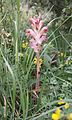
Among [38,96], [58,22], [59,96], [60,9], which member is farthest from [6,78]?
[60,9]

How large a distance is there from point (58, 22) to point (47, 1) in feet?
1.19

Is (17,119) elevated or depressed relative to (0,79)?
depressed

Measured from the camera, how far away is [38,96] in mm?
2088

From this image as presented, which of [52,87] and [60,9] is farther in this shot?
[60,9]

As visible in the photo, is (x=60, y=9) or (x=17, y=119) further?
(x=60, y=9)

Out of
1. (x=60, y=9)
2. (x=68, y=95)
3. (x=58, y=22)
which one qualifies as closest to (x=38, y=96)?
(x=68, y=95)

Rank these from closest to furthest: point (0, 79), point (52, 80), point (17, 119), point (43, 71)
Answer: point (17, 119), point (0, 79), point (52, 80), point (43, 71)

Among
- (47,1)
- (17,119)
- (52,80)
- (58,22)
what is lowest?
(17,119)

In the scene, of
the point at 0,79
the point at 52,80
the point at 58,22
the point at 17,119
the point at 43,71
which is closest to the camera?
the point at 17,119

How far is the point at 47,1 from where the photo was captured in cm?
387

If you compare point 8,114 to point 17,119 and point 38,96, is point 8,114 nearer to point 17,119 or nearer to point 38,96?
point 17,119

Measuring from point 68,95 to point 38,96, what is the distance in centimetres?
19

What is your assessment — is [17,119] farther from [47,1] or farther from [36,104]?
[47,1]

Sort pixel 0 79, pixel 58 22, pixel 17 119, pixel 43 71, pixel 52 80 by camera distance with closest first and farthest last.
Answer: pixel 17 119, pixel 0 79, pixel 52 80, pixel 43 71, pixel 58 22
